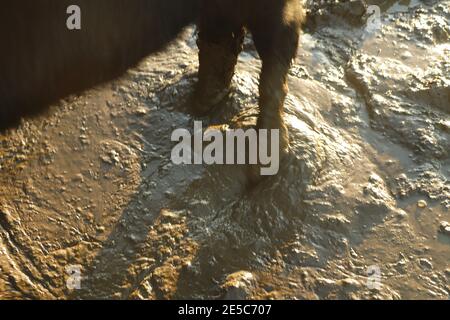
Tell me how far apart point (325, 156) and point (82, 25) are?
1.71m

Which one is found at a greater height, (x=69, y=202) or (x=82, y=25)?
(x=82, y=25)

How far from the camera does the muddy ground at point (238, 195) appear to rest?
2541mm

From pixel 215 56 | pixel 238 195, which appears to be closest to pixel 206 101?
pixel 215 56

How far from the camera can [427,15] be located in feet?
14.2

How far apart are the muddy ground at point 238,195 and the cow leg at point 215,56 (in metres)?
0.09

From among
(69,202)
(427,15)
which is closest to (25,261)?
(69,202)

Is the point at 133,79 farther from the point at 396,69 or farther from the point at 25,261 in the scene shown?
the point at 396,69

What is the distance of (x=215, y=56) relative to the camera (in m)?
3.15

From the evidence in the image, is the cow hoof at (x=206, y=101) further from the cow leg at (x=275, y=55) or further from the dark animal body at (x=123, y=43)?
the cow leg at (x=275, y=55)

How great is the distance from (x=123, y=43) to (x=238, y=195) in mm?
1488

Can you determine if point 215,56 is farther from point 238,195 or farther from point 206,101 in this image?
point 238,195

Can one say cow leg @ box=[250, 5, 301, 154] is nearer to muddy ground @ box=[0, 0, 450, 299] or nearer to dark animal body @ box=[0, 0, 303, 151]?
dark animal body @ box=[0, 0, 303, 151]

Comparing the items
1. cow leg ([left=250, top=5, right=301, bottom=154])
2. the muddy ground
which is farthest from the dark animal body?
the muddy ground

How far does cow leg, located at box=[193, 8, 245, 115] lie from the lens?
9.53ft
